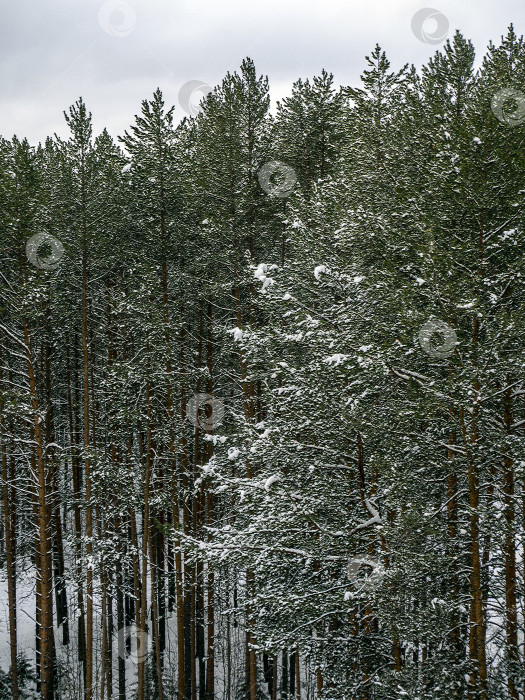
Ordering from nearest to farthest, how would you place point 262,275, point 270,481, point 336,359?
point 336,359, point 270,481, point 262,275

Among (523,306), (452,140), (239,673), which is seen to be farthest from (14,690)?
(452,140)

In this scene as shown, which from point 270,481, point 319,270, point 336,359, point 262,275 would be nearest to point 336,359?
point 336,359

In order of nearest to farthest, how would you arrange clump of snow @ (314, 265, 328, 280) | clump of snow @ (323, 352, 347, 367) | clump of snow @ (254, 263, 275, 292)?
clump of snow @ (323, 352, 347, 367), clump of snow @ (314, 265, 328, 280), clump of snow @ (254, 263, 275, 292)

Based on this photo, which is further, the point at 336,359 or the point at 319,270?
the point at 319,270

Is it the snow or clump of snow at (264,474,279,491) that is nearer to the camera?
the snow

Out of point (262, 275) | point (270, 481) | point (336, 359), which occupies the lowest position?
point (270, 481)

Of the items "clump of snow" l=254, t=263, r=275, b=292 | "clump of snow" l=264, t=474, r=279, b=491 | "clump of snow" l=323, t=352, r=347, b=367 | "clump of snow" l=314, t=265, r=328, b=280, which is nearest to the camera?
"clump of snow" l=323, t=352, r=347, b=367

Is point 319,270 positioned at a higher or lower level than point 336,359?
higher

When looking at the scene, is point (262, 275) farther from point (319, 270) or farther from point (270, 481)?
point (270, 481)

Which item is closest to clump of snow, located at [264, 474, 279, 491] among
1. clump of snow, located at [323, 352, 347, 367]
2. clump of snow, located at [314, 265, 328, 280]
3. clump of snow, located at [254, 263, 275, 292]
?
clump of snow, located at [323, 352, 347, 367]

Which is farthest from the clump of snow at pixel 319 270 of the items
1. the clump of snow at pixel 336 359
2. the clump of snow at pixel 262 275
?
the clump of snow at pixel 336 359

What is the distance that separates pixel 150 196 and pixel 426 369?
925cm

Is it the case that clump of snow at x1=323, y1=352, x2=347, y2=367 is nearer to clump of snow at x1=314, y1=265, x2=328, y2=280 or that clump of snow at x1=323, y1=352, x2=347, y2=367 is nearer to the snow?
the snow

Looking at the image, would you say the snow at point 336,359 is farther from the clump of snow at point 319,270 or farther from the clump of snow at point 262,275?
the clump of snow at point 262,275
